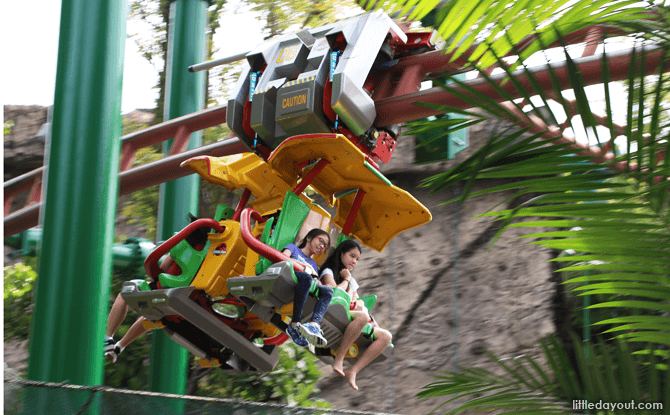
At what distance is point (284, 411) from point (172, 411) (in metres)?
0.51

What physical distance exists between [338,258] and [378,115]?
931 mm

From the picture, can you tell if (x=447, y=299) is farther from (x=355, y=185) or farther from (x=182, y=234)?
(x=182, y=234)

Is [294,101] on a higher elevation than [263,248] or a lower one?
higher

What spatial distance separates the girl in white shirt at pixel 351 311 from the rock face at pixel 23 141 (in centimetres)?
799

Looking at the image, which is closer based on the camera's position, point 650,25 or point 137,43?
point 650,25

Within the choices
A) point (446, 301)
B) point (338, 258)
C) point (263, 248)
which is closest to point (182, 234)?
point (263, 248)

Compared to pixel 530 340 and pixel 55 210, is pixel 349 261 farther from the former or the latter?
pixel 530 340

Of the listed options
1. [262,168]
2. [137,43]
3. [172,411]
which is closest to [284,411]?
[172,411]

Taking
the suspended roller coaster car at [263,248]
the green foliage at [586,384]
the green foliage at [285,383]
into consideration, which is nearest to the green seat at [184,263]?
the suspended roller coaster car at [263,248]

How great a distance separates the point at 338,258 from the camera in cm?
400

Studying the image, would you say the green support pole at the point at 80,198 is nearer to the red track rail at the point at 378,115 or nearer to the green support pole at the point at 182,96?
the red track rail at the point at 378,115

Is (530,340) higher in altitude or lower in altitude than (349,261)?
lower

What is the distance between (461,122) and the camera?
96 centimetres

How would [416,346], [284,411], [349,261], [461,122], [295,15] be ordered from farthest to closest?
1. [295,15]
2. [416,346]
3. [349,261]
4. [284,411]
5. [461,122]
